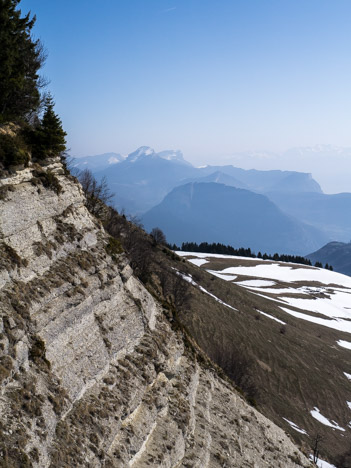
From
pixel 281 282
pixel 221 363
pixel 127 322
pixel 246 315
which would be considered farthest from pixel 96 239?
pixel 281 282

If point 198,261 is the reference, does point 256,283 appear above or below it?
below

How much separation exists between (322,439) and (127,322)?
34609 millimetres

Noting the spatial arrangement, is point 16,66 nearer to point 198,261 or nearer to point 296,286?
point 198,261

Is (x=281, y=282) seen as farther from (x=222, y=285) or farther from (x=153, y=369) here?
(x=153, y=369)

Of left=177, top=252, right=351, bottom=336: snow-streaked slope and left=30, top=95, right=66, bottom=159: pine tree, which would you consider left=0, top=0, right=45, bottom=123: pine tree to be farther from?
left=177, top=252, right=351, bottom=336: snow-streaked slope

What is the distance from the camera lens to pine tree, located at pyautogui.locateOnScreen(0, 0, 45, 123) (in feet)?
72.0

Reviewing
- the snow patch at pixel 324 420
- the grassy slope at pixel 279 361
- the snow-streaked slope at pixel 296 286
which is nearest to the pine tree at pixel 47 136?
the grassy slope at pixel 279 361

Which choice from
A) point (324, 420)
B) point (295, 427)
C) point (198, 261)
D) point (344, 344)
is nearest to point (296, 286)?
point (198, 261)

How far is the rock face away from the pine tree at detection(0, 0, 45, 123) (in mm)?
6537

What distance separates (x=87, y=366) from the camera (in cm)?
1574

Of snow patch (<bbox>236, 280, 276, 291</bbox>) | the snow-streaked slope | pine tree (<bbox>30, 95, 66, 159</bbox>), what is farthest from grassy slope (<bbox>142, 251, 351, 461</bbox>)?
snow patch (<bbox>236, 280, 276, 291</bbox>)

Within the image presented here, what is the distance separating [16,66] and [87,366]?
2233 centimetres

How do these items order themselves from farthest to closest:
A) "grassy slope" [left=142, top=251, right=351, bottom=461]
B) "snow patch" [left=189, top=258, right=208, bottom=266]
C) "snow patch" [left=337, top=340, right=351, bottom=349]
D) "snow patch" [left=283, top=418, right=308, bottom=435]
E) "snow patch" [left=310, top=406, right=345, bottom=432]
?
"snow patch" [left=189, top=258, right=208, bottom=266] → "snow patch" [left=337, top=340, right=351, bottom=349] → "snow patch" [left=310, top=406, right=345, bottom=432] → "grassy slope" [left=142, top=251, right=351, bottom=461] → "snow patch" [left=283, top=418, right=308, bottom=435]

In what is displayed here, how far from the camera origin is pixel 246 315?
212ft
